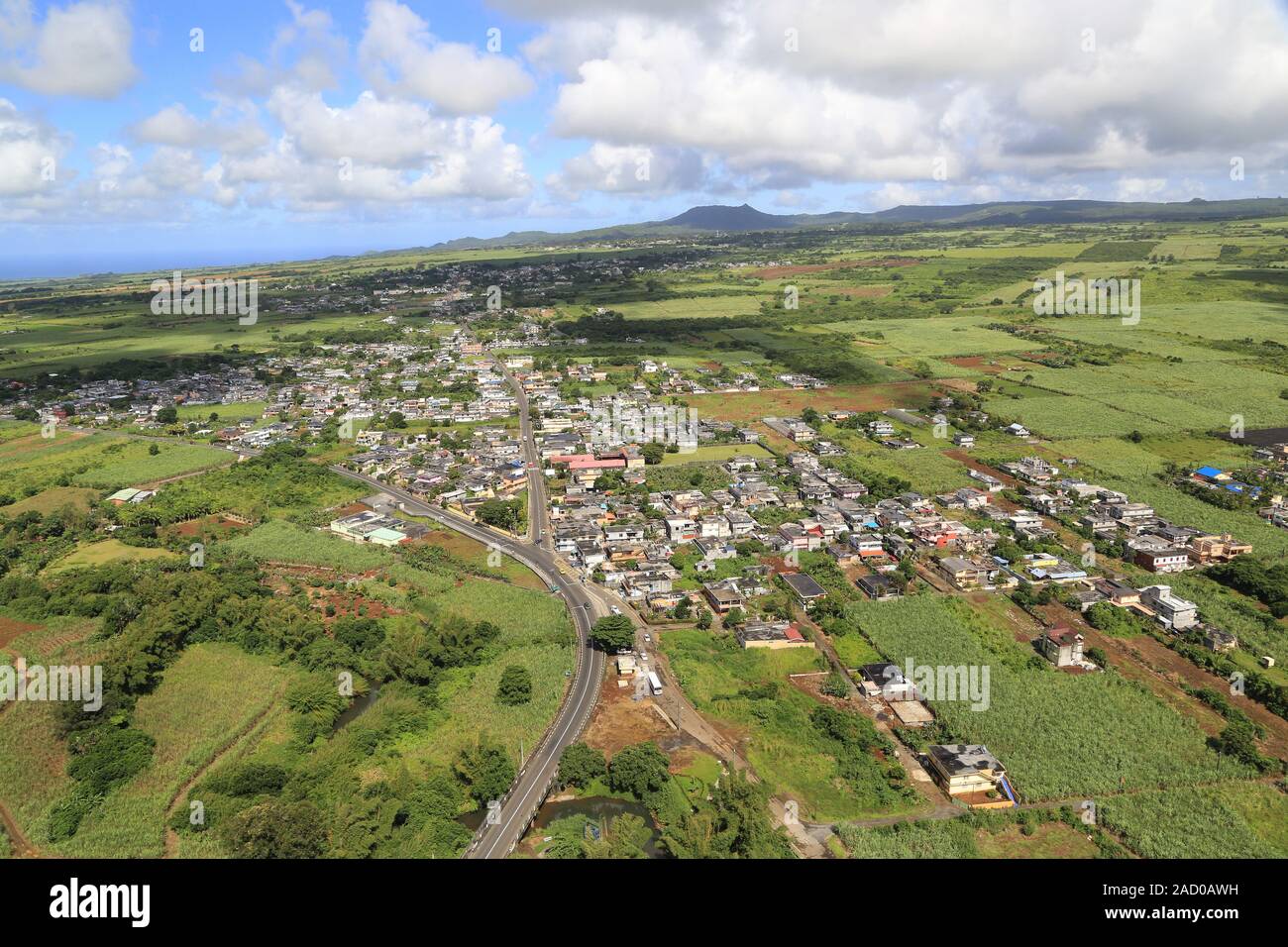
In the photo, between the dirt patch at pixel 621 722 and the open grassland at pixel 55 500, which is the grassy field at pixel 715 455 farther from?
the open grassland at pixel 55 500

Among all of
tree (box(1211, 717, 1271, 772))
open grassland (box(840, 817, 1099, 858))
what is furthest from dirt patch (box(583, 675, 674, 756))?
tree (box(1211, 717, 1271, 772))

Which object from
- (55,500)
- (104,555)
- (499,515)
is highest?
(55,500)

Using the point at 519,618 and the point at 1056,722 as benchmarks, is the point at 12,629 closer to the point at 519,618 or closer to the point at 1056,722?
the point at 519,618

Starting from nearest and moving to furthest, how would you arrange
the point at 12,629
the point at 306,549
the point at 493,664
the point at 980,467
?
1. the point at 493,664
2. the point at 12,629
3. the point at 306,549
4. the point at 980,467

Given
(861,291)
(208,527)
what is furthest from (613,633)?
(861,291)

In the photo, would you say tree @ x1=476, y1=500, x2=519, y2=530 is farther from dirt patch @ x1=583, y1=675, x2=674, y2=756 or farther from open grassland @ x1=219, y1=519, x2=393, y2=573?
dirt patch @ x1=583, y1=675, x2=674, y2=756

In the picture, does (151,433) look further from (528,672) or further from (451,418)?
(528,672)

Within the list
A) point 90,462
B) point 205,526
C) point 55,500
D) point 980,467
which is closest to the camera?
point 205,526
